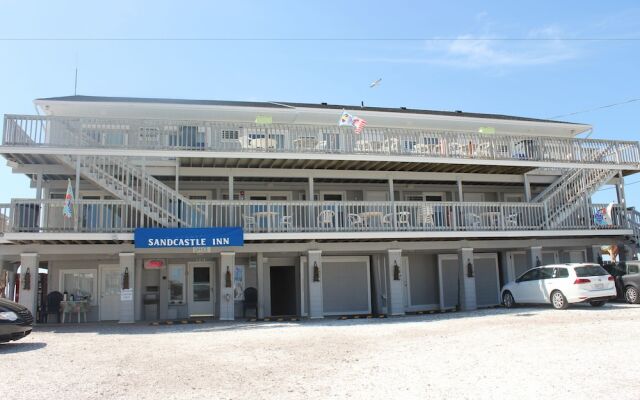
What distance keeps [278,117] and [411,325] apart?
10.3 metres

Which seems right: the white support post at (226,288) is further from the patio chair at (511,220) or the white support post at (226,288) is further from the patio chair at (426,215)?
the patio chair at (511,220)

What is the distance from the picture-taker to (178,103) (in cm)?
2103

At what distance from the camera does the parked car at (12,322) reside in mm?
12117

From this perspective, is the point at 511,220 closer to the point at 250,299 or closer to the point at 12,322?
the point at 250,299

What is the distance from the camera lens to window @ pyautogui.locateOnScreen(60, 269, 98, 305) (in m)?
20.0

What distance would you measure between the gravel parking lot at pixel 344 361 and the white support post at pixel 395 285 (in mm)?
4539

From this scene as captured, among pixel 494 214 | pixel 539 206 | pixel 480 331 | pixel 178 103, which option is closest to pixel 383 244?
pixel 494 214

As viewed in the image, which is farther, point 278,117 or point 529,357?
point 278,117

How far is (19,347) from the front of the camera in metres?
12.3

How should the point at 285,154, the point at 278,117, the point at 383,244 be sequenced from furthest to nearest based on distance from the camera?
the point at 278,117
the point at 383,244
the point at 285,154

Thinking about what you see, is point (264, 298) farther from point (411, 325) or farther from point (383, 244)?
point (411, 325)

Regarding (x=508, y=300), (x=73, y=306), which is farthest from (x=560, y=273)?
(x=73, y=306)

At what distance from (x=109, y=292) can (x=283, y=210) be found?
6.86 metres

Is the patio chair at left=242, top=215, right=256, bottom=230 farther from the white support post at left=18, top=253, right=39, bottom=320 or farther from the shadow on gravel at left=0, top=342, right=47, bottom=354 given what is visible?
the shadow on gravel at left=0, top=342, right=47, bottom=354
